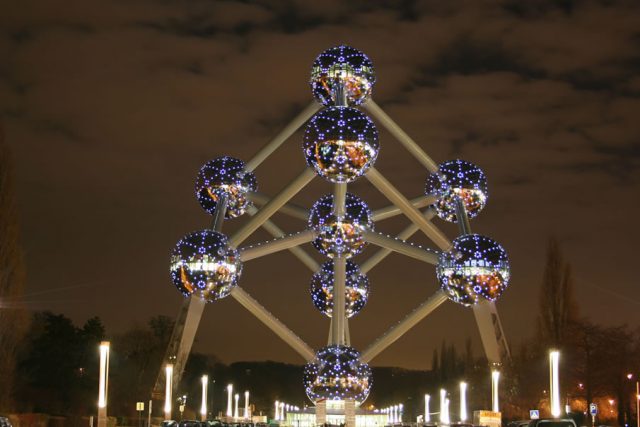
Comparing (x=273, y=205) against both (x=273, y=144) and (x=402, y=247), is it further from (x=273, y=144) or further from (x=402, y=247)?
(x=402, y=247)

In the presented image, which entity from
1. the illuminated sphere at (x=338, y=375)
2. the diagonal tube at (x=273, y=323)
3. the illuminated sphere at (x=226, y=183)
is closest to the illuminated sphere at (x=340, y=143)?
the illuminated sphere at (x=338, y=375)

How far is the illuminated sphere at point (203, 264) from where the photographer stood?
3003 centimetres

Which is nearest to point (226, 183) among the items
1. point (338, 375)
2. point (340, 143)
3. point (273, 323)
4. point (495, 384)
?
point (273, 323)

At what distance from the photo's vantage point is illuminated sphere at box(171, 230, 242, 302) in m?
30.0

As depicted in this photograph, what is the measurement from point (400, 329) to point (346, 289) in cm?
220

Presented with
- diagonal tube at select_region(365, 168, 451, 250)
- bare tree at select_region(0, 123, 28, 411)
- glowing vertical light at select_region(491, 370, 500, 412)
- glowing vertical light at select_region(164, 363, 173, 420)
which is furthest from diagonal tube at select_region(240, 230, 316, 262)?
bare tree at select_region(0, 123, 28, 411)

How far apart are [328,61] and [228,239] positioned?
5960mm

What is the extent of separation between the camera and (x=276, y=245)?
111ft

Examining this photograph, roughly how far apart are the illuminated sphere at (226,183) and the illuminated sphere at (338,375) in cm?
642

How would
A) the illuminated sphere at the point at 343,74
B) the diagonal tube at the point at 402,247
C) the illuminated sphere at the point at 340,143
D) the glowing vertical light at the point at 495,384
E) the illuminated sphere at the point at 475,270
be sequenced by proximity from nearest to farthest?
the illuminated sphere at the point at 340,143 < the illuminated sphere at the point at 475,270 < the illuminated sphere at the point at 343,74 < the diagonal tube at the point at 402,247 < the glowing vertical light at the point at 495,384

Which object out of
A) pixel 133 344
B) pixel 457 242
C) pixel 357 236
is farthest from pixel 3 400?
pixel 133 344

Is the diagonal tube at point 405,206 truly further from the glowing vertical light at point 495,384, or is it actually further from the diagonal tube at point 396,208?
the glowing vertical light at point 495,384

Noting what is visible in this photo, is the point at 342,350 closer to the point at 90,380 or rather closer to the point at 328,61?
the point at 328,61

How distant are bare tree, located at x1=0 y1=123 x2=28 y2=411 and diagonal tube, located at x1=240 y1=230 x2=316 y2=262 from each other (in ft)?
37.8
